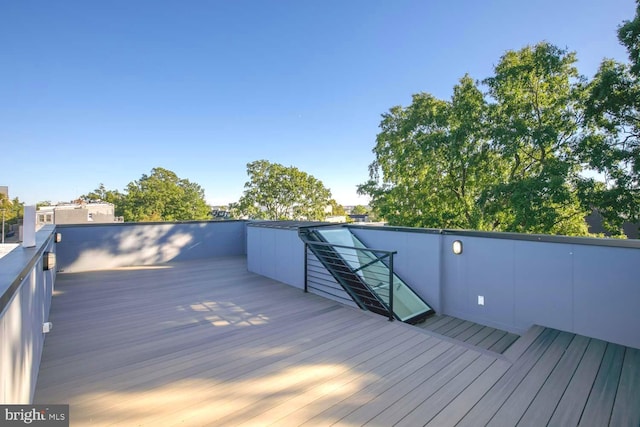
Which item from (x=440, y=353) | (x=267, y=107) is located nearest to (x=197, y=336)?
(x=440, y=353)

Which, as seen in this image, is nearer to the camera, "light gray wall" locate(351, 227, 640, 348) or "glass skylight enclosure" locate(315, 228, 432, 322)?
"light gray wall" locate(351, 227, 640, 348)

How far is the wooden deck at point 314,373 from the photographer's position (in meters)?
1.76

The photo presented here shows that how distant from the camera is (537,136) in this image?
9.59 metres

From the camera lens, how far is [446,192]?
507 inches

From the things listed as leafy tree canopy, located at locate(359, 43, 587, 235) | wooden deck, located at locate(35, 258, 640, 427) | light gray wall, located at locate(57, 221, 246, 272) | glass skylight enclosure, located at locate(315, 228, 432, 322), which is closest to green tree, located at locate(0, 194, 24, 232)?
light gray wall, located at locate(57, 221, 246, 272)

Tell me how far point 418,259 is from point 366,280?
0.85m

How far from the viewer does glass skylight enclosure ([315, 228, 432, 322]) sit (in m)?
3.77

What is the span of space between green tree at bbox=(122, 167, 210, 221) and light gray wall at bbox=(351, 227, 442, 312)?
3055cm

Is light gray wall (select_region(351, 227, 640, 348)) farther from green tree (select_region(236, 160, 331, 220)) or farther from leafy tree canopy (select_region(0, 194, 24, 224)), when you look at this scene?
leafy tree canopy (select_region(0, 194, 24, 224))

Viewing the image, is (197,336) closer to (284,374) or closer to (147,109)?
(284,374)

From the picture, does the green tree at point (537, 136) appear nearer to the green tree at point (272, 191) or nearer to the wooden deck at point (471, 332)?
the wooden deck at point (471, 332)

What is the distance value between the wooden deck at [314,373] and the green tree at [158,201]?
99.2ft

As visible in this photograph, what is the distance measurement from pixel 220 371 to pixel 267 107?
597 inches

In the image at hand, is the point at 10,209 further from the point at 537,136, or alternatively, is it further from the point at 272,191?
the point at 537,136
